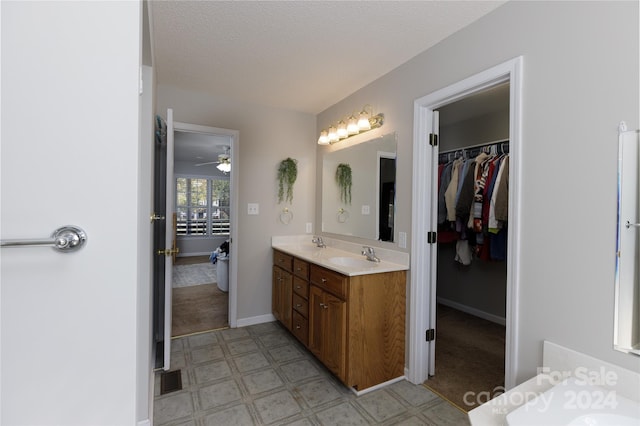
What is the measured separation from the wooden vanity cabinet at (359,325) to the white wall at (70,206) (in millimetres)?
1462

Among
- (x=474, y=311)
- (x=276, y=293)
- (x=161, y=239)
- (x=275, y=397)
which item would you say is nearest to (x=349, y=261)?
(x=276, y=293)

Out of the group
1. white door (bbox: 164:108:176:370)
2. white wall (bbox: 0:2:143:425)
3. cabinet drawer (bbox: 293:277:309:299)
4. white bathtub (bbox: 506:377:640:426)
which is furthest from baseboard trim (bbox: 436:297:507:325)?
white wall (bbox: 0:2:143:425)

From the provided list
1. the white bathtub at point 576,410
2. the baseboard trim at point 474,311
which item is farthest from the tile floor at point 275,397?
the baseboard trim at point 474,311

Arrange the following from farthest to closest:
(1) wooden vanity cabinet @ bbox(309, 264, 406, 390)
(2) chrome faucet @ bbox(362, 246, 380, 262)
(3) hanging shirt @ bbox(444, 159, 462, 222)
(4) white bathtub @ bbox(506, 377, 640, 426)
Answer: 1. (3) hanging shirt @ bbox(444, 159, 462, 222)
2. (2) chrome faucet @ bbox(362, 246, 380, 262)
3. (1) wooden vanity cabinet @ bbox(309, 264, 406, 390)
4. (4) white bathtub @ bbox(506, 377, 640, 426)

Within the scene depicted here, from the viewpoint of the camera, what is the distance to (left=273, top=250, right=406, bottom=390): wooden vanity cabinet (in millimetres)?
2088

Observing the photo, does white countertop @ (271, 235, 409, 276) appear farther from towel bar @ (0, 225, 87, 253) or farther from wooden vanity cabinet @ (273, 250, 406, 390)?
towel bar @ (0, 225, 87, 253)

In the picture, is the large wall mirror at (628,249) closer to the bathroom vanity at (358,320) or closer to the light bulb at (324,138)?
the bathroom vanity at (358,320)

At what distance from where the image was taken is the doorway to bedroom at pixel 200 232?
371cm

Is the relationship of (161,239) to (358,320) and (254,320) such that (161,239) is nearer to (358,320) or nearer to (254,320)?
(254,320)

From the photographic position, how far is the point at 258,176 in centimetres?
338

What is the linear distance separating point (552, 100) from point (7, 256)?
2.16 meters

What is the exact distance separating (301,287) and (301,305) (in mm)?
164

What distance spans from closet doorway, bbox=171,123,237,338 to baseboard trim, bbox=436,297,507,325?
2.80m

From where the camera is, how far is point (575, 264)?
54.2 inches
